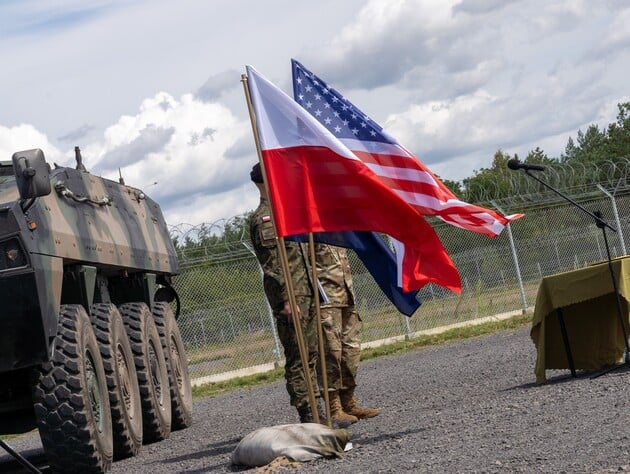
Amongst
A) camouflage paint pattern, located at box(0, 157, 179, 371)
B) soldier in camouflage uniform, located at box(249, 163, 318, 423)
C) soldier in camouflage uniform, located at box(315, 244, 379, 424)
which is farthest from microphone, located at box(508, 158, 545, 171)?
camouflage paint pattern, located at box(0, 157, 179, 371)

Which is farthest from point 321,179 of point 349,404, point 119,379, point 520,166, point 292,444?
point 119,379

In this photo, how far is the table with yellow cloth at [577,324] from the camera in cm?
1055

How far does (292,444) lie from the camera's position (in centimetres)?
812

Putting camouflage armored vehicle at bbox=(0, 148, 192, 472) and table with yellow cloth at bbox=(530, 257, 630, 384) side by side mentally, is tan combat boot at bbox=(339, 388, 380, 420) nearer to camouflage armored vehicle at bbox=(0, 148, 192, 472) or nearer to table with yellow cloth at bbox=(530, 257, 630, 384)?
table with yellow cloth at bbox=(530, 257, 630, 384)

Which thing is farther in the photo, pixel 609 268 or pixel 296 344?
pixel 609 268

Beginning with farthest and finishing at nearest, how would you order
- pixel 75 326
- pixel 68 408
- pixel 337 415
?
pixel 337 415 < pixel 75 326 < pixel 68 408

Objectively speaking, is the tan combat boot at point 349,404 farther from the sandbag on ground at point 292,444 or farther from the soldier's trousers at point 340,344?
the sandbag on ground at point 292,444

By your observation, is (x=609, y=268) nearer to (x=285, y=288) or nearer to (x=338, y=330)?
(x=338, y=330)

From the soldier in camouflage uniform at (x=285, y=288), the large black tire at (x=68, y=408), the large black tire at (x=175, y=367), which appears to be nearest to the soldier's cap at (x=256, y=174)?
the soldier in camouflage uniform at (x=285, y=288)

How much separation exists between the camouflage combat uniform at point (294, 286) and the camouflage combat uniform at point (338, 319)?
0.57 ft

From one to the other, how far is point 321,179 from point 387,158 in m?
0.66

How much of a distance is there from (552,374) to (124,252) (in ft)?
12.8

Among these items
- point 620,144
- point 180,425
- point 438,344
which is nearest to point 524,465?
Result: point 180,425

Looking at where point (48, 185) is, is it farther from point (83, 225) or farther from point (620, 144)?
point (620, 144)
